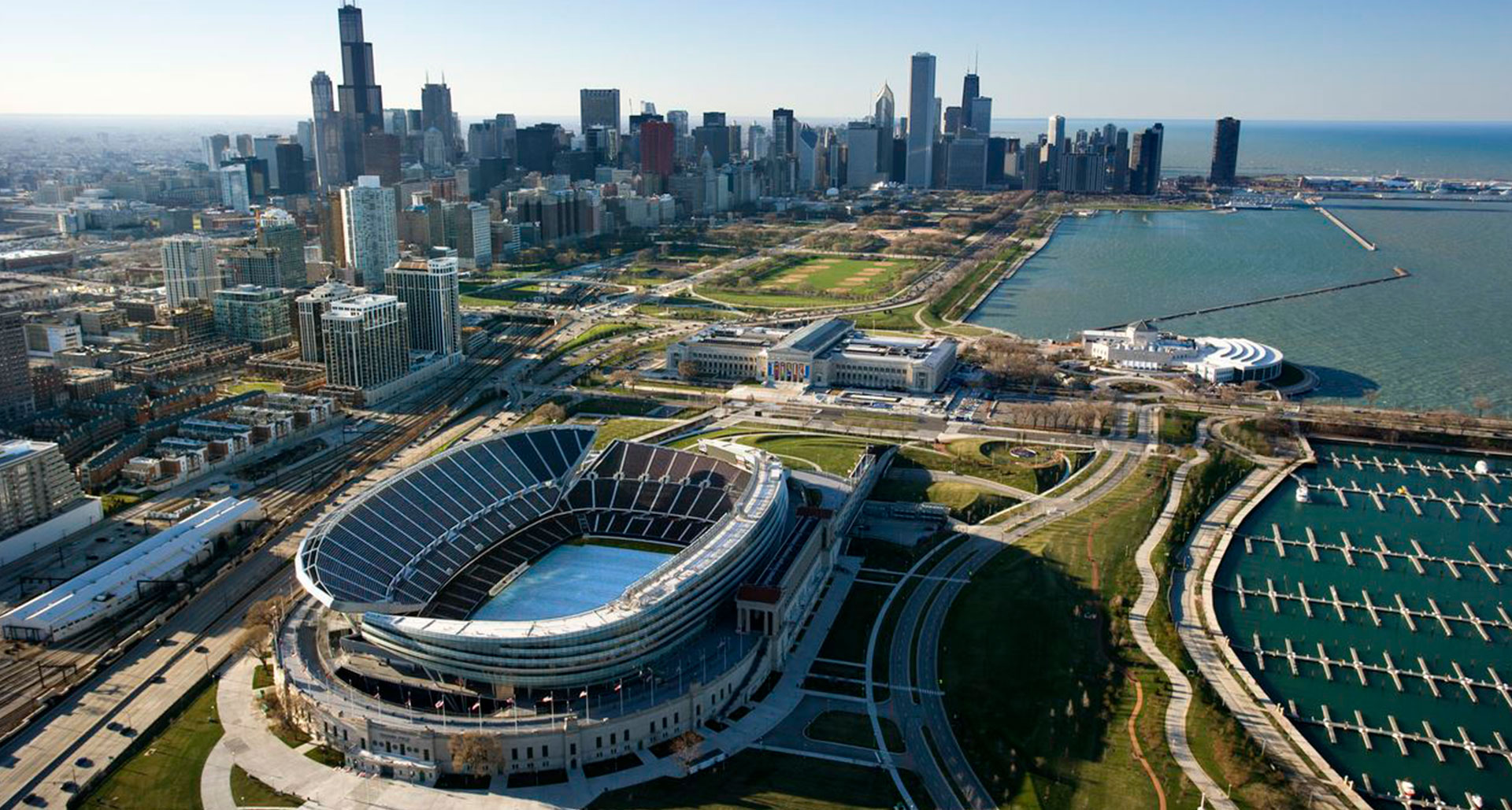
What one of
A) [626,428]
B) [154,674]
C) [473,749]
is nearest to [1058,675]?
[473,749]

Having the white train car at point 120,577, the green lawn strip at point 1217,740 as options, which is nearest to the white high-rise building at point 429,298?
the white train car at point 120,577

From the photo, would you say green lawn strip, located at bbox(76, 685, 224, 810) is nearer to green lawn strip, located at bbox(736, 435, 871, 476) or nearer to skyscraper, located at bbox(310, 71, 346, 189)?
green lawn strip, located at bbox(736, 435, 871, 476)

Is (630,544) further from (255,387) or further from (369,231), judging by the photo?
(369,231)

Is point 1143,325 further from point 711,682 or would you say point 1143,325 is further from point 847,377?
point 711,682

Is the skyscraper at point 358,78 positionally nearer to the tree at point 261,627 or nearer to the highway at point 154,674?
the highway at point 154,674

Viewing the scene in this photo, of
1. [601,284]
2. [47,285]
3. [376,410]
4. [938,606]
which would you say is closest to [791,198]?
[601,284]
